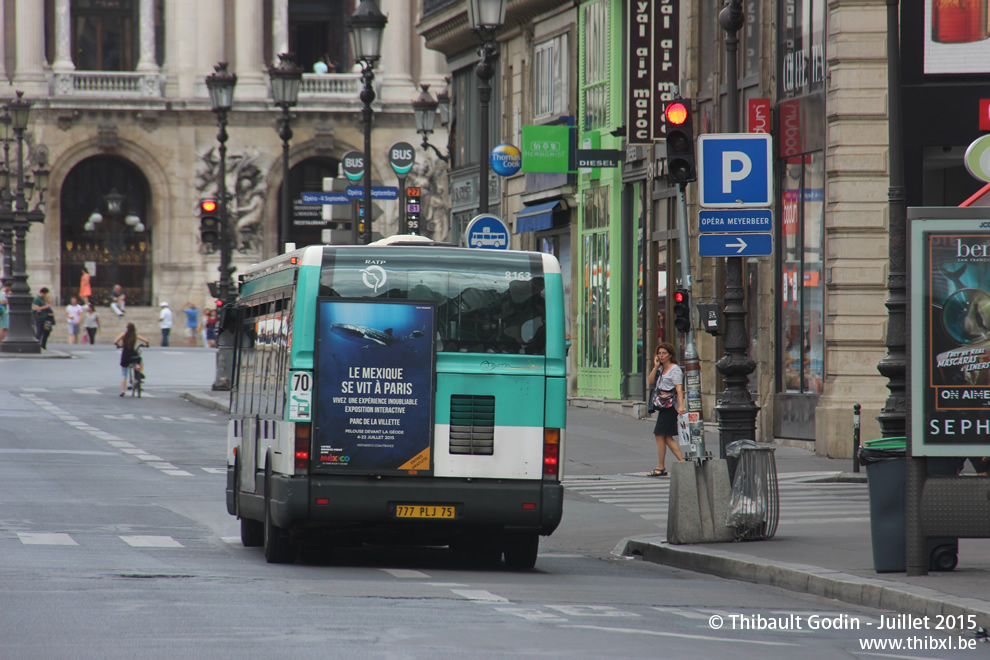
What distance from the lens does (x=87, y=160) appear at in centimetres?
7675

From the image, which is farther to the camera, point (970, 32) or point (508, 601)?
point (970, 32)

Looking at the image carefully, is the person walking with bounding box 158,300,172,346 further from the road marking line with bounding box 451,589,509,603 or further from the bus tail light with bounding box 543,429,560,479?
the road marking line with bounding box 451,589,509,603

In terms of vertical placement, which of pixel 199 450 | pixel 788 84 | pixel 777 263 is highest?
pixel 788 84

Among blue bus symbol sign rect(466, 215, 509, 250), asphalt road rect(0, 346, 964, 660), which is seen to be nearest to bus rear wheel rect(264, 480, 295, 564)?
asphalt road rect(0, 346, 964, 660)

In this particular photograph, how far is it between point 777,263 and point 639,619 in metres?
15.8

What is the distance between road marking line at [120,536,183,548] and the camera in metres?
13.9

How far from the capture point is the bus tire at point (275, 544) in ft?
43.1

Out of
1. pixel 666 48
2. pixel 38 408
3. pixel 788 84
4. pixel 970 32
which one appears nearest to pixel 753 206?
pixel 970 32

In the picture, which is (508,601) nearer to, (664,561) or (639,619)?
(639,619)

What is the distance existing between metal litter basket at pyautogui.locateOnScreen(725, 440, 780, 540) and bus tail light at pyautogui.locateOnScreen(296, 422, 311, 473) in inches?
148

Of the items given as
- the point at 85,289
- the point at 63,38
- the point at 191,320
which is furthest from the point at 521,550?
the point at 63,38

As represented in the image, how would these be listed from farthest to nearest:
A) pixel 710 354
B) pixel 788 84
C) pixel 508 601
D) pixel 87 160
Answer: pixel 87 160
pixel 710 354
pixel 788 84
pixel 508 601

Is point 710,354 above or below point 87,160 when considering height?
below

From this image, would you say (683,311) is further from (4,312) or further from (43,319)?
(4,312)
